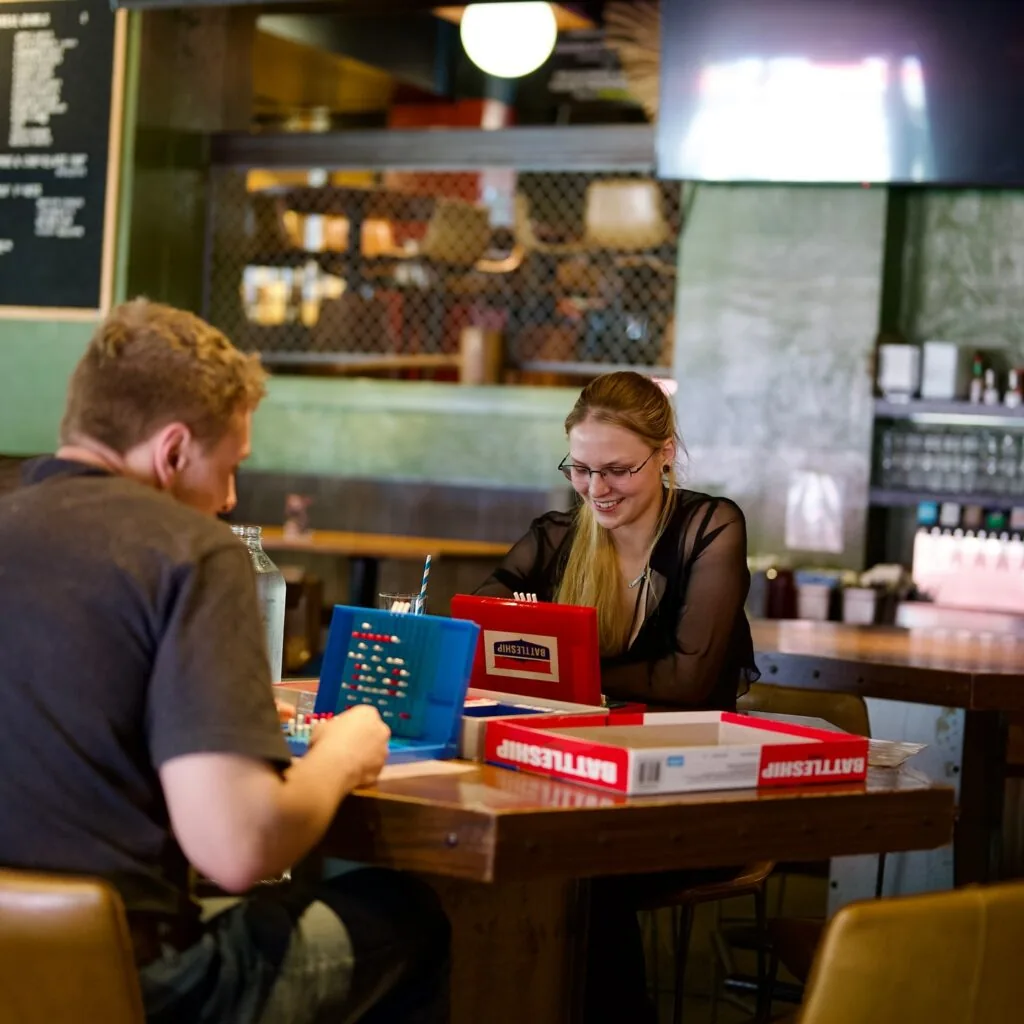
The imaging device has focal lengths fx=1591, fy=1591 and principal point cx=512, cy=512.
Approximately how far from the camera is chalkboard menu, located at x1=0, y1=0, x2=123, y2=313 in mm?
6965

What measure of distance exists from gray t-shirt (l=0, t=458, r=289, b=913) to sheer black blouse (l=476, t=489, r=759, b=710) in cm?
136

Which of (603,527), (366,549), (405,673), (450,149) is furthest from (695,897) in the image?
(450,149)

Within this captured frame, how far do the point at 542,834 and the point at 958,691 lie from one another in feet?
6.57

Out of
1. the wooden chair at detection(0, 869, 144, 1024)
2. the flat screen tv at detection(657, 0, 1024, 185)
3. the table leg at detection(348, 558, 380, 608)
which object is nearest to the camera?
the wooden chair at detection(0, 869, 144, 1024)

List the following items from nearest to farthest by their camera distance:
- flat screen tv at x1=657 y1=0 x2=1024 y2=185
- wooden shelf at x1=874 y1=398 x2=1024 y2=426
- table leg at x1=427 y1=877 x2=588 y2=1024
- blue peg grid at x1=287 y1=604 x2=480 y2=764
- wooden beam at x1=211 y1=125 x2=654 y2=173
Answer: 1. blue peg grid at x1=287 y1=604 x2=480 y2=764
2. table leg at x1=427 y1=877 x2=588 y2=1024
3. flat screen tv at x1=657 y1=0 x2=1024 y2=185
4. wooden shelf at x1=874 y1=398 x2=1024 y2=426
5. wooden beam at x1=211 y1=125 x2=654 y2=173

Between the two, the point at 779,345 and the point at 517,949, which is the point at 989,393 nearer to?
the point at 779,345

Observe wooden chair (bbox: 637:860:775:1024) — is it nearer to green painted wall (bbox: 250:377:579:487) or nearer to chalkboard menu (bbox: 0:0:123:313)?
green painted wall (bbox: 250:377:579:487)

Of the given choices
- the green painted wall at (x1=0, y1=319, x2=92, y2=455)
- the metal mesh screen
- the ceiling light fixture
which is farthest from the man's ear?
the ceiling light fixture

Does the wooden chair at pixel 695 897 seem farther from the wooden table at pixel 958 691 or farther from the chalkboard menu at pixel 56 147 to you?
the chalkboard menu at pixel 56 147

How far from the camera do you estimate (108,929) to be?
162 cm

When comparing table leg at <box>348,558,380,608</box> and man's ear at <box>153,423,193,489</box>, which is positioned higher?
man's ear at <box>153,423,193,489</box>

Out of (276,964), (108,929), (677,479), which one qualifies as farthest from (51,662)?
(677,479)

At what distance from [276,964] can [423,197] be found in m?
6.31

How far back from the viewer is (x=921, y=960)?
5.36 ft
